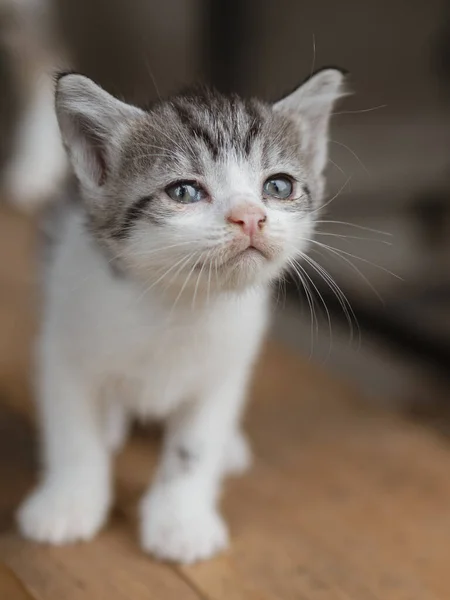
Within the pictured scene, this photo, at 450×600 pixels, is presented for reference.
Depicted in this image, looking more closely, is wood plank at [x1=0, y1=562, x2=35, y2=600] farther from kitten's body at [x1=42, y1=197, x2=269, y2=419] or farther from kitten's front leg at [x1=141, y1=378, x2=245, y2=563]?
kitten's body at [x1=42, y1=197, x2=269, y2=419]

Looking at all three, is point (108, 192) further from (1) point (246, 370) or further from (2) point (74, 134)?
(1) point (246, 370)

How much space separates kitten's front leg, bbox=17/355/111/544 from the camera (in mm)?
1192

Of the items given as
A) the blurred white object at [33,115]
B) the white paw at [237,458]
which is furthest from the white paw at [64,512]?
the blurred white object at [33,115]

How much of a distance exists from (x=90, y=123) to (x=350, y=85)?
1.22m

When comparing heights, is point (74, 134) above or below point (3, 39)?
below

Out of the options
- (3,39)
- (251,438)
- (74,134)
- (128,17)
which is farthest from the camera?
(128,17)

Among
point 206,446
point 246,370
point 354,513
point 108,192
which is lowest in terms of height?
point 354,513

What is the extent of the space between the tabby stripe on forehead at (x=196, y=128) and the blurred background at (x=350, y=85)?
35.1 inches

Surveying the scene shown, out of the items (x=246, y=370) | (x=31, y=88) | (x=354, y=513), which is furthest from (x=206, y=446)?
(x=31, y=88)

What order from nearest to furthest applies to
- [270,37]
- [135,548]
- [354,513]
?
[135,548]
[354,513]
[270,37]

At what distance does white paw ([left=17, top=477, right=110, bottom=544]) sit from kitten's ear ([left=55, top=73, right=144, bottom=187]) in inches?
17.7

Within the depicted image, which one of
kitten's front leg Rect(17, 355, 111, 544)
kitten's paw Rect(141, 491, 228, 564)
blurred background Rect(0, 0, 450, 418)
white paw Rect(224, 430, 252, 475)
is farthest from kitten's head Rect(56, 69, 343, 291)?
blurred background Rect(0, 0, 450, 418)

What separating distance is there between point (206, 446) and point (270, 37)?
170cm

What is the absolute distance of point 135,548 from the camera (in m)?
1.19
